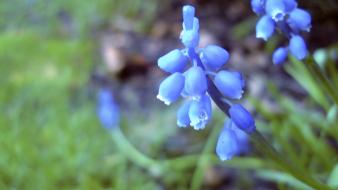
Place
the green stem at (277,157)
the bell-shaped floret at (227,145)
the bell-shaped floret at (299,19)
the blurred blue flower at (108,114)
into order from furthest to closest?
the blurred blue flower at (108,114)
the bell-shaped floret at (299,19)
the green stem at (277,157)
the bell-shaped floret at (227,145)

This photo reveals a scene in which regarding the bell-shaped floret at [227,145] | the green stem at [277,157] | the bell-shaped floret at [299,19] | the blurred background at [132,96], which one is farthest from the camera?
the blurred background at [132,96]

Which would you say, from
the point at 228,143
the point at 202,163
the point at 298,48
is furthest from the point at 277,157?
the point at 202,163

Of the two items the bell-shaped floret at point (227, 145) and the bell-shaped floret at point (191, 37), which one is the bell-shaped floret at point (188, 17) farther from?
the bell-shaped floret at point (227, 145)

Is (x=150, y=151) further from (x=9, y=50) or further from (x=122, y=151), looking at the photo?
(x=9, y=50)

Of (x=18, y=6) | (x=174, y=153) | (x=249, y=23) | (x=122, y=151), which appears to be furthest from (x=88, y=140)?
(x=18, y=6)

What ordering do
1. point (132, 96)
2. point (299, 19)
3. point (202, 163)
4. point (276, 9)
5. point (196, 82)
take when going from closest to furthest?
1. point (196, 82)
2. point (276, 9)
3. point (299, 19)
4. point (202, 163)
5. point (132, 96)

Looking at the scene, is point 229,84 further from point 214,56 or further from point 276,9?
point 276,9

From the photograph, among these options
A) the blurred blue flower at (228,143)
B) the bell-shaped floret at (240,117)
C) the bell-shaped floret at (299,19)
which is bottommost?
the blurred blue flower at (228,143)

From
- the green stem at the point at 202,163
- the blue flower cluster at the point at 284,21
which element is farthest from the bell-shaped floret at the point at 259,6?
the green stem at the point at 202,163
